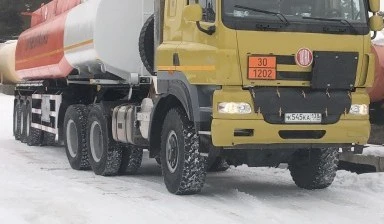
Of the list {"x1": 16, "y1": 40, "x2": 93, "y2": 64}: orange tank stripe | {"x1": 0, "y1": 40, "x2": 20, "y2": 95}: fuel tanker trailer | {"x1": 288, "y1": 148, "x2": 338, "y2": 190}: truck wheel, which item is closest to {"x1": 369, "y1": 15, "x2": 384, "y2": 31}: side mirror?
{"x1": 288, "y1": 148, "x2": 338, "y2": 190}: truck wheel

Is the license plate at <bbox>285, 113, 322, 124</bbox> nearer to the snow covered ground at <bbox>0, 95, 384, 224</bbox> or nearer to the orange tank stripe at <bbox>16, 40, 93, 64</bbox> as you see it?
the snow covered ground at <bbox>0, 95, 384, 224</bbox>

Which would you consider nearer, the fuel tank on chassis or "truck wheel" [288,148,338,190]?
"truck wheel" [288,148,338,190]

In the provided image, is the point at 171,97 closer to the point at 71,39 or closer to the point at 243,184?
the point at 243,184

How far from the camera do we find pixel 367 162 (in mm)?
11344

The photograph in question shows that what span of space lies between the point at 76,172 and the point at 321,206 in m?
4.63

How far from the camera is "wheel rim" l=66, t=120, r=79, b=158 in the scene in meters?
11.8

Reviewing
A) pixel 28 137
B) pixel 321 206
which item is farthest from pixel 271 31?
pixel 28 137

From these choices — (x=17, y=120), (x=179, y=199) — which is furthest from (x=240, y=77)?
(x=17, y=120)

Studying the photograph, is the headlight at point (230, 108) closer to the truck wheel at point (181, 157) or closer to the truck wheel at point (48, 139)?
the truck wheel at point (181, 157)

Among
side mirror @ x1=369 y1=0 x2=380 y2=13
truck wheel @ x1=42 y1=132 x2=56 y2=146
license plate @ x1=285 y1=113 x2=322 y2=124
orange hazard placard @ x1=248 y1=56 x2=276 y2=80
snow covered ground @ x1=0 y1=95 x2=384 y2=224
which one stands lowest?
snow covered ground @ x1=0 y1=95 x2=384 y2=224

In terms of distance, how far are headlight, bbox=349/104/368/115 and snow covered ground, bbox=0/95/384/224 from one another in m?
1.04

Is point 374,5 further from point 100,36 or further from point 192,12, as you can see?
point 100,36

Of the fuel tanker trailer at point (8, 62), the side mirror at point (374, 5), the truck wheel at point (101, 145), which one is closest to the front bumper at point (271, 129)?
the side mirror at point (374, 5)

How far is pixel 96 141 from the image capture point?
11062 mm
